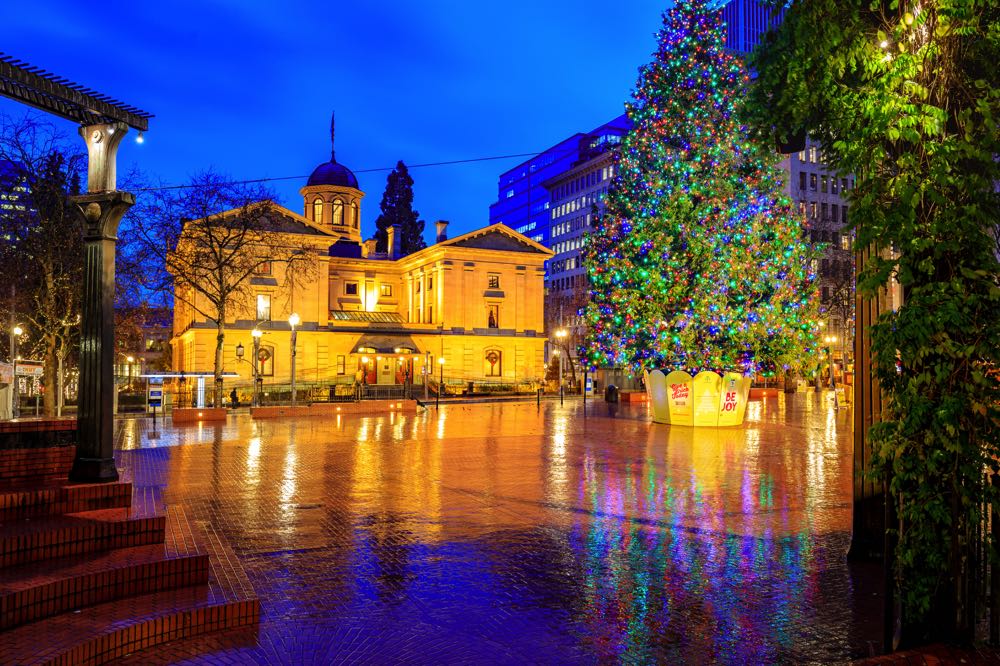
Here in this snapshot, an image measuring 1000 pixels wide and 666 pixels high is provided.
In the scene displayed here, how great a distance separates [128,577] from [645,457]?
13.1m

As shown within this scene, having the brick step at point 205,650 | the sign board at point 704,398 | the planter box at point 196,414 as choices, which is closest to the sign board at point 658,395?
the sign board at point 704,398

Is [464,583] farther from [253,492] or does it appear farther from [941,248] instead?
[253,492]

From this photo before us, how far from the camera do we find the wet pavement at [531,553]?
583 cm

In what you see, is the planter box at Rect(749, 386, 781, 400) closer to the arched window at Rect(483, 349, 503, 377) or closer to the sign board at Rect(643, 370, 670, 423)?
the arched window at Rect(483, 349, 503, 377)

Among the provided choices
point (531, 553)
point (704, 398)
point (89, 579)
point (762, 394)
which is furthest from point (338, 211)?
point (89, 579)

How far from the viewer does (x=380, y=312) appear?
7000 cm

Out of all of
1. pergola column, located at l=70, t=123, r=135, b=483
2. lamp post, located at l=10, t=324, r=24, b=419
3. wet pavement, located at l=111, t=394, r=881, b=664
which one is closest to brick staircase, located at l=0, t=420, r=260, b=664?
wet pavement, located at l=111, t=394, r=881, b=664

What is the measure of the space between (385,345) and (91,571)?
191 ft

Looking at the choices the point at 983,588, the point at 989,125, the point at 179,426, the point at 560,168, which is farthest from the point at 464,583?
the point at 560,168

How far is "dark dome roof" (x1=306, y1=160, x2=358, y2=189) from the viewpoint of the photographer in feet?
247

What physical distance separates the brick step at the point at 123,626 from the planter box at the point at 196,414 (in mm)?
24257

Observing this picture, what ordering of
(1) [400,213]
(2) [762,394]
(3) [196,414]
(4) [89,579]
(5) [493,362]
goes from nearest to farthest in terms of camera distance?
(4) [89,579] → (3) [196,414] → (2) [762,394] → (5) [493,362] → (1) [400,213]

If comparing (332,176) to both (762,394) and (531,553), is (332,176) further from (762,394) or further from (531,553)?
(531,553)

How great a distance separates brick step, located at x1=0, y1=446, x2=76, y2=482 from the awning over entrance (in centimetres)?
5417
